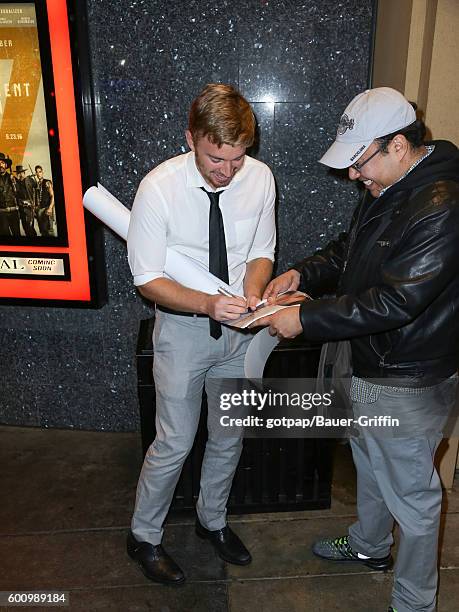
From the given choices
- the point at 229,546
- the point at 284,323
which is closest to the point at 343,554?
the point at 229,546

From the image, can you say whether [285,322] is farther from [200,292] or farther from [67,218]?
[67,218]

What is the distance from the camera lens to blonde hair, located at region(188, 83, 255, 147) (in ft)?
6.84

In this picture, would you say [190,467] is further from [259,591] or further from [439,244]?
[439,244]

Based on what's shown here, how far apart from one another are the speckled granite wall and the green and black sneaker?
1633 mm

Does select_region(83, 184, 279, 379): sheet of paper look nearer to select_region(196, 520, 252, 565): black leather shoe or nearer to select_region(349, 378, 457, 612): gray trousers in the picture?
select_region(349, 378, 457, 612): gray trousers

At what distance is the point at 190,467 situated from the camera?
3.00m

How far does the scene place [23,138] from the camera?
337 cm

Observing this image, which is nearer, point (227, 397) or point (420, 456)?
point (420, 456)

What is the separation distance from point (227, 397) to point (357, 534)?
0.92 meters

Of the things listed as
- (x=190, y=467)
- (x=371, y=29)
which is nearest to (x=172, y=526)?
(x=190, y=467)

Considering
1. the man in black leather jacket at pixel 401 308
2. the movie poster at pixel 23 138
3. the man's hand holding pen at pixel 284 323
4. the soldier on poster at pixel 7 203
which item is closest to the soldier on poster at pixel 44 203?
the movie poster at pixel 23 138

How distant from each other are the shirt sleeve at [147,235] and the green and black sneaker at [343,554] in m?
1.58

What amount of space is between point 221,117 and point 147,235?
0.53 m

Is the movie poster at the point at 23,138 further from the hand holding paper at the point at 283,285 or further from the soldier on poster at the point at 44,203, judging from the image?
the hand holding paper at the point at 283,285
